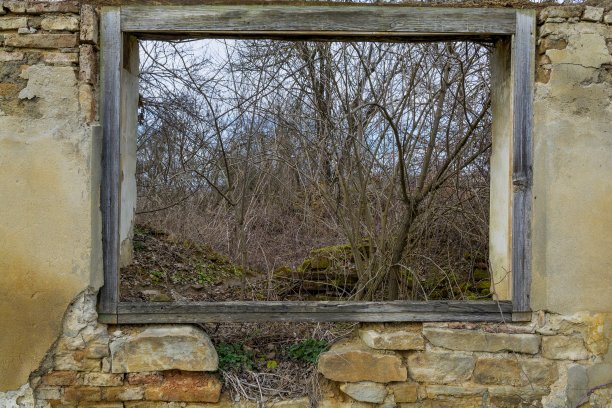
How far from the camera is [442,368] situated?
332 centimetres

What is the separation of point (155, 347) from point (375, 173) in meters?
2.91

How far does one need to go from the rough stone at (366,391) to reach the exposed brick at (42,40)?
8.17ft

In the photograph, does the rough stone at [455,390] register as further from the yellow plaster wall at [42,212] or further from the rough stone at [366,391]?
the yellow plaster wall at [42,212]

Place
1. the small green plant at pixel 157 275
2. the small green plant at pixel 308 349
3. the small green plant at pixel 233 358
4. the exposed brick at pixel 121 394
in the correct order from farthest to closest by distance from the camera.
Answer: the small green plant at pixel 157 275
the small green plant at pixel 308 349
the small green plant at pixel 233 358
the exposed brick at pixel 121 394

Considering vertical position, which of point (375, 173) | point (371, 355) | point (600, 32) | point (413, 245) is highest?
point (600, 32)

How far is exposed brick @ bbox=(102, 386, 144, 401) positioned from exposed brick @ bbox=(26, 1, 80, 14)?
2136 millimetres

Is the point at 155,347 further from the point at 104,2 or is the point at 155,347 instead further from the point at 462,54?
the point at 462,54

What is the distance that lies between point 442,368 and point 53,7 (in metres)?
2.99

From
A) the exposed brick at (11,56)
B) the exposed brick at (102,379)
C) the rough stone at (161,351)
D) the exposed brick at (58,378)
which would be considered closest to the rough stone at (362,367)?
A: the rough stone at (161,351)

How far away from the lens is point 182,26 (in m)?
3.26

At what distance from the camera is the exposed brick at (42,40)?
126 inches

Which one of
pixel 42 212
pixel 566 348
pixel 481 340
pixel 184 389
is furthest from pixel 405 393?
pixel 42 212

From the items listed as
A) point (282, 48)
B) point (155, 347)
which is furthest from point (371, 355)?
point (282, 48)

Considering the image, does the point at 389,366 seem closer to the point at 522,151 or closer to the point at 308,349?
the point at 308,349
